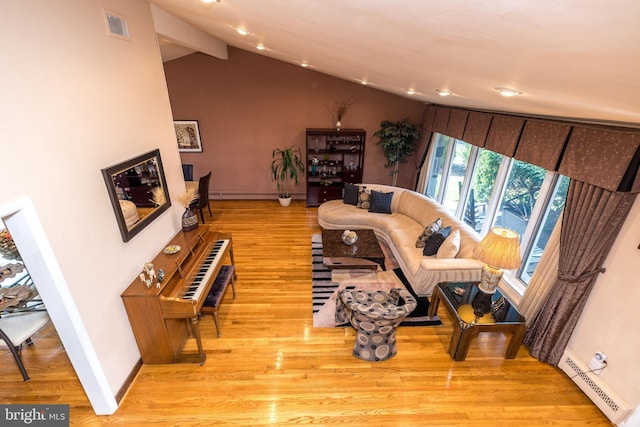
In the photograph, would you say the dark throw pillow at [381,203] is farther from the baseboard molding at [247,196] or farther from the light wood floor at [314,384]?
the light wood floor at [314,384]

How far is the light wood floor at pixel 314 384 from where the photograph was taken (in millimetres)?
2457

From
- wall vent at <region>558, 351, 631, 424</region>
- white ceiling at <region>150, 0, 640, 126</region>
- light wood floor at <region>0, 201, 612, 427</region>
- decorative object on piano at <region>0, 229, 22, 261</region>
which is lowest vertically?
light wood floor at <region>0, 201, 612, 427</region>

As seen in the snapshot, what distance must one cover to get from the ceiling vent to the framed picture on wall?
4078 millimetres

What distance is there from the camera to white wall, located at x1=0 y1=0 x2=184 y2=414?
165cm

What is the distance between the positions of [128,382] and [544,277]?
4.18 m

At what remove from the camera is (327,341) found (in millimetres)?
3182

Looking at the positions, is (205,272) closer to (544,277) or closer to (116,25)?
(116,25)

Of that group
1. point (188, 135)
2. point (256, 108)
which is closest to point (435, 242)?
point (256, 108)

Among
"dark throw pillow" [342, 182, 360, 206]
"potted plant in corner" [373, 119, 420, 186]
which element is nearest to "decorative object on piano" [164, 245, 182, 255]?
"dark throw pillow" [342, 182, 360, 206]

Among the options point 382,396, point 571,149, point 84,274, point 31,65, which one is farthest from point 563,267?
point 31,65

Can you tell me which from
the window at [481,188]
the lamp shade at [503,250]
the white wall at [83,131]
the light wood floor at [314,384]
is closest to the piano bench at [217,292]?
the light wood floor at [314,384]

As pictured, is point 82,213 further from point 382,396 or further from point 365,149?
point 365,149

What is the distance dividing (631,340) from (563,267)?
2.22ft

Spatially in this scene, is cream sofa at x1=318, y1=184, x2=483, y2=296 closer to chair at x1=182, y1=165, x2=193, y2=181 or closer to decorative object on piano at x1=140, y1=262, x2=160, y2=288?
decorative object on piano at x1=140, y1=262, x2=160, y2=288
